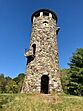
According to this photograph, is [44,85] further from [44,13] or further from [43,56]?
[44,13]

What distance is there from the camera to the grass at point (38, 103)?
1692 centimetres

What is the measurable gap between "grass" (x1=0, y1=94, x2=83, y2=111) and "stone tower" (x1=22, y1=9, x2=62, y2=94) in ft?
12.8

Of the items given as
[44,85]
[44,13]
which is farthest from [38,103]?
[44,13]

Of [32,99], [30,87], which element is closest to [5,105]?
[32,99]

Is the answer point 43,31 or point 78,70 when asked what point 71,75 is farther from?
point 43,31

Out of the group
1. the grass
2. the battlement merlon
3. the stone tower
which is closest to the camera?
the grass

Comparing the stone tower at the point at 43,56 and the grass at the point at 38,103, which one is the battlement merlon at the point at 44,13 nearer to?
the stone tower at the point at 43,56

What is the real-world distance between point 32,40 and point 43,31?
6.41ft

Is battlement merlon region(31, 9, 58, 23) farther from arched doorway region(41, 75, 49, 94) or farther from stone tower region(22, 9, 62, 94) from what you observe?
arched doorway region(41, 75, 49, 94)

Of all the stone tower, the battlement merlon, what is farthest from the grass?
the battlement merlon

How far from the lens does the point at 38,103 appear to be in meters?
18.0

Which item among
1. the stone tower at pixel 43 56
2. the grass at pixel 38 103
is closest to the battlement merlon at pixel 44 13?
the stone tower at pixel 43 56

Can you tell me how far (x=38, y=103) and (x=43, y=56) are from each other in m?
8.04

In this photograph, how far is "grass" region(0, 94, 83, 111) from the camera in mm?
16922
